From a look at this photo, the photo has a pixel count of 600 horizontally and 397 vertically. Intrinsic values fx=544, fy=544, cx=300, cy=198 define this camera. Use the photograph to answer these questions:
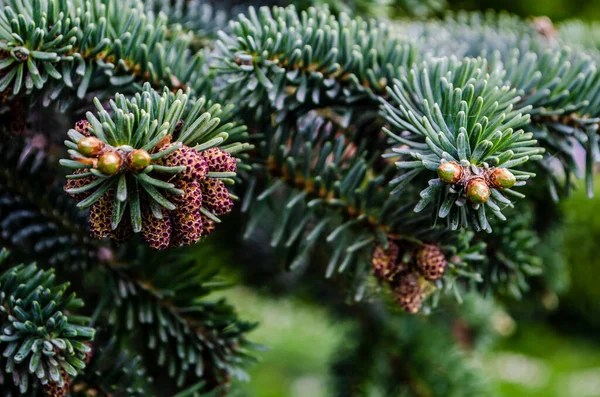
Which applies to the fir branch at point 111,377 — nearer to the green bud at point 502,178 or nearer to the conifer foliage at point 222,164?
the conifer foliage at point 222,164

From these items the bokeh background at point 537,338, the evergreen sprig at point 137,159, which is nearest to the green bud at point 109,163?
the evergreen sprig at point 137,159

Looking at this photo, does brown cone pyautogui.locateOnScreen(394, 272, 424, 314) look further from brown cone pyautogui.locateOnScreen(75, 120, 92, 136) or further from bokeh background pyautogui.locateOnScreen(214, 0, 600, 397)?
bokeh background pyautogui.locateOnScreen(214, 0, 600, 397)

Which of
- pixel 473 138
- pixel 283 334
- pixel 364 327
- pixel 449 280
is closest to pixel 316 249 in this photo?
pixel 364 327

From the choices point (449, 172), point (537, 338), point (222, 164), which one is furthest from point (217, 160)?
point (537, 338)

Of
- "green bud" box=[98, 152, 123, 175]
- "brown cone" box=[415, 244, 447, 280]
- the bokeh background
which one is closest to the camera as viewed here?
"green bud" box=[98, 152, 123, 175]

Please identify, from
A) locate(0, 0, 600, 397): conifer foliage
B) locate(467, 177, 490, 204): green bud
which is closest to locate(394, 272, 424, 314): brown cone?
locate(0, 0, 600, 397): conifer foliage

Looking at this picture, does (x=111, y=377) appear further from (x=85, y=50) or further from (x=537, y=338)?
(x=537, y=338)

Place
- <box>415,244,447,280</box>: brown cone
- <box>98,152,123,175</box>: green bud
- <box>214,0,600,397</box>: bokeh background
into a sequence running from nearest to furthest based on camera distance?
<box>98,152,123,175</box>: green bud < <box>415,244,447,280</box>: brown cone < <box>214,0,600,397</box>: bokeh background
